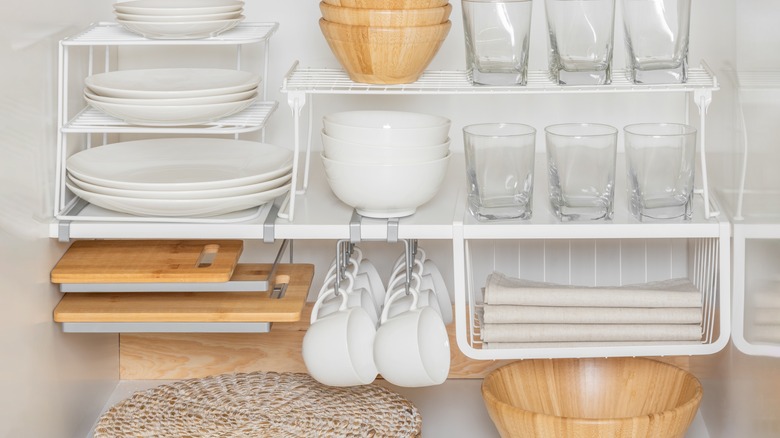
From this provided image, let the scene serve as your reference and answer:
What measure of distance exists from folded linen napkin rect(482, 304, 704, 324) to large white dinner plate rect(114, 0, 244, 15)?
590 mm

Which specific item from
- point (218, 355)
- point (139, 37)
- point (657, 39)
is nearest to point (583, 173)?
point (657, 39)

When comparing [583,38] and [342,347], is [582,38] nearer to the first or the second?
[583,38]

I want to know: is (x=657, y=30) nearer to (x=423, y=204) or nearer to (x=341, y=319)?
(x=423, y=204)

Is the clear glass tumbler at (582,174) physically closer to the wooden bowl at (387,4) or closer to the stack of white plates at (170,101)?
the wooden bowl at (387,4)

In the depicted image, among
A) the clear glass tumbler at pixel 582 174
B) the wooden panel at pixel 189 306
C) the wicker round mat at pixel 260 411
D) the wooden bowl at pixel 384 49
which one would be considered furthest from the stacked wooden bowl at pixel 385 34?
the wicker round mat at pixel 260 411

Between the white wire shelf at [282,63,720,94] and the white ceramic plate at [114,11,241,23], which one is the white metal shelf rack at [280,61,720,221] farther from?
the white ceramic plate at [114,11,241,23]

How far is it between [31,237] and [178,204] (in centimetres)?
20

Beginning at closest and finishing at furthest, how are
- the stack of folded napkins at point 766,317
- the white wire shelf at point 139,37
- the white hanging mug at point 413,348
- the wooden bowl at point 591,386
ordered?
the stack of folded napkins at point 766,317
the white hanging mug at point 413,348
the white wire shelf at point 139,37
the wooden bowl at point 591,386

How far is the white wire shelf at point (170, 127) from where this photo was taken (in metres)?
1.44

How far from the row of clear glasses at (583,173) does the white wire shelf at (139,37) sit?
1.17 feet

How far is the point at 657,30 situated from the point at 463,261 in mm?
420

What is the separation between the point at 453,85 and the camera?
1.45 meters

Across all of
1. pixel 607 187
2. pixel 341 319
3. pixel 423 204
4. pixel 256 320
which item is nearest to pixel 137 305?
pixel 256 320

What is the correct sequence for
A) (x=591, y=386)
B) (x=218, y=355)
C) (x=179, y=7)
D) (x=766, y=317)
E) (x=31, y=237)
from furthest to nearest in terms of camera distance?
(x=218, y=355), (x=591, y=386), (x=179, y=7), (x=31, y=237), (x=766, y=317)
